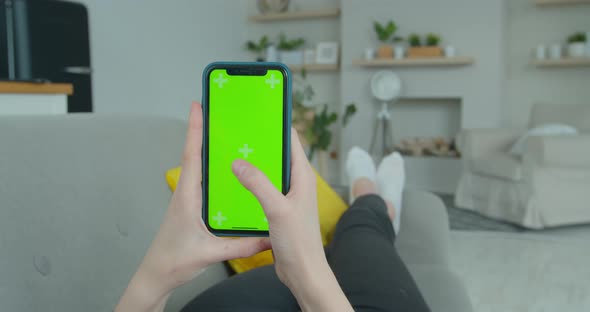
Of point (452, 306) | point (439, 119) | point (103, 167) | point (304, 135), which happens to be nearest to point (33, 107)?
point (103, 167)

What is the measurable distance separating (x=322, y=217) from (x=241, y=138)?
838 mm

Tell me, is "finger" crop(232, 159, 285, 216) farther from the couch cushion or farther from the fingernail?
the couch cushion

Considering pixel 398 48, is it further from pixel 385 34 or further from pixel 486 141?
pixel 486 141

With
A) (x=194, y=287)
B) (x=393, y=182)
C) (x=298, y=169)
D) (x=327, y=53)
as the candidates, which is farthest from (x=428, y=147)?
(x=298, y=169)

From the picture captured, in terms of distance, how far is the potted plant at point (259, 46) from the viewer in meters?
5.38

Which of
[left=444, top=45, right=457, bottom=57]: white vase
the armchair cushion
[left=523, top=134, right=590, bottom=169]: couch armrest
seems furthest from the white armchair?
[left=444, top=45, right=457, bottom=57]: white vase

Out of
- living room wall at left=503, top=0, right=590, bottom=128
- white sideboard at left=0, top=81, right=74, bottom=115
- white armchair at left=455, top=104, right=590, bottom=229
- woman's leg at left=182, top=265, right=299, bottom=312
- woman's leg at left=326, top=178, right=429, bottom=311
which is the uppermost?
living room wall at left=503, top=0, right=590, bottom=128

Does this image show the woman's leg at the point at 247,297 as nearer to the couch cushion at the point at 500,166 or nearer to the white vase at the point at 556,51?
the couch cushion at the point at 500,166

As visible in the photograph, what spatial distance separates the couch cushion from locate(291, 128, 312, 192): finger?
303cm

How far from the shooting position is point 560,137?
322 cm

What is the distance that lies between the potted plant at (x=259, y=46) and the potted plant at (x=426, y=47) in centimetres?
143

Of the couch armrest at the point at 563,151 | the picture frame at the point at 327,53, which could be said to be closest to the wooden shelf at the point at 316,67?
the picture frame at the point at 327,53

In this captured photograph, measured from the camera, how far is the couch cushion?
333 cm

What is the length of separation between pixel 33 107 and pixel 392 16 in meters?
3.99
